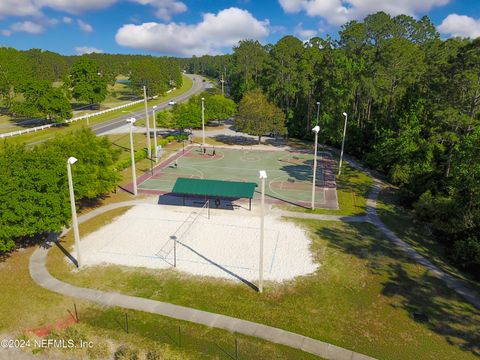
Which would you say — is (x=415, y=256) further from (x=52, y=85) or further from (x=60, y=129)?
(x=52, y=85)

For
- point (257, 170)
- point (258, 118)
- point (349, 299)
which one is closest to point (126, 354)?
point (349, 299)

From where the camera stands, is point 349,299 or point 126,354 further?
point 349,299

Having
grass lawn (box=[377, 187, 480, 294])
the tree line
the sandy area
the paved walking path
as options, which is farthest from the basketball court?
the tree line

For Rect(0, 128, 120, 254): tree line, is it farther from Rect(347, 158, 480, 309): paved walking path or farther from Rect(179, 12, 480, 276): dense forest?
Rect(179, 12, 480, 276): dense forest

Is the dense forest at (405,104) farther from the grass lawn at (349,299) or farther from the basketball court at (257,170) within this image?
the basketball court at (257,170)

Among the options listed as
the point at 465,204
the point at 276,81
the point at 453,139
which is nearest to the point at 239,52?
the point at 276,81
